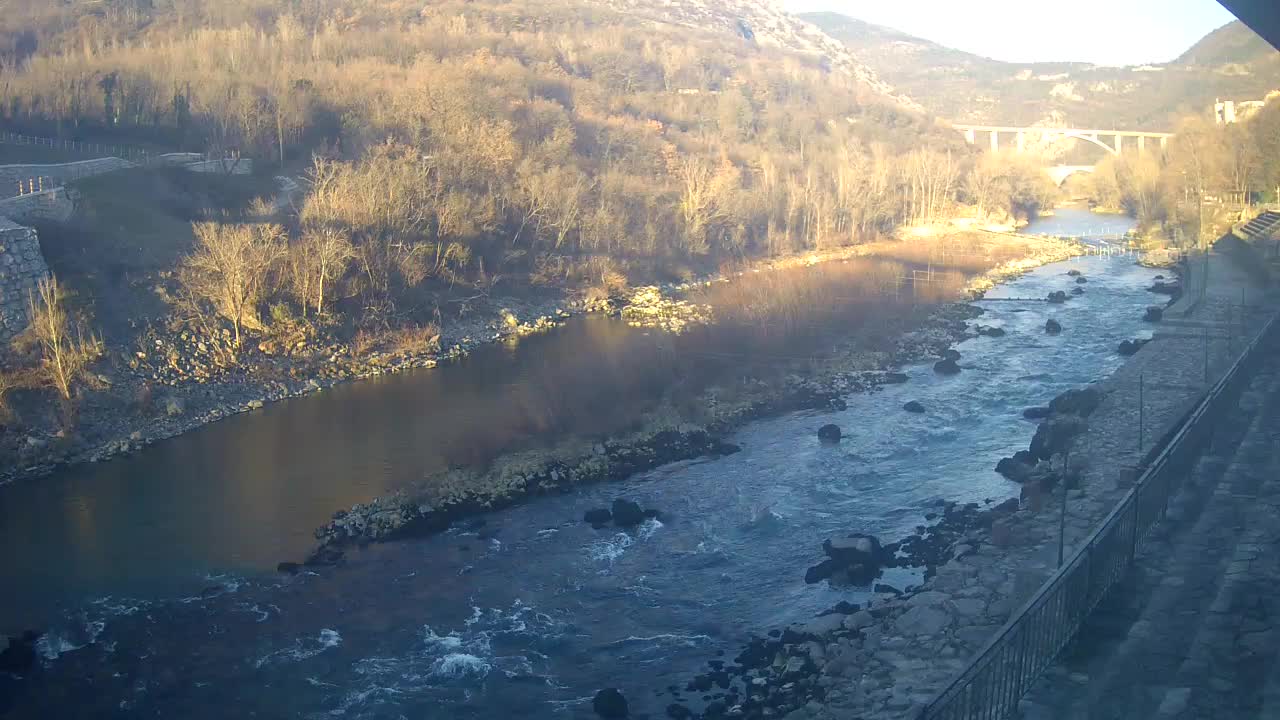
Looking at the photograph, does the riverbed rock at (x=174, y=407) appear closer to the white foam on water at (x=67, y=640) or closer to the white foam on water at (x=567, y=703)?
the white foam on water at (x=67, y=640)

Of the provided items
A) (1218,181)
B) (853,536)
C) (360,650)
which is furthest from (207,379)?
(1218,181)

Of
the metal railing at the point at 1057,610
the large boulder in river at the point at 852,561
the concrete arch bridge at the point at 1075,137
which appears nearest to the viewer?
the metal railing at the point at 1057,610

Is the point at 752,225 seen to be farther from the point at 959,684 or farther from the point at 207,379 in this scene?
the point at 959,684

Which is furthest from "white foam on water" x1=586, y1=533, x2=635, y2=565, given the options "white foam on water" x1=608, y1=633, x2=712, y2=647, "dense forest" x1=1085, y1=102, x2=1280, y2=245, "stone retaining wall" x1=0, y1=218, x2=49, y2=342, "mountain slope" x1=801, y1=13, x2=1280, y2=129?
"mountain slope" x1=801, y1=13, x2=1280, y2=129

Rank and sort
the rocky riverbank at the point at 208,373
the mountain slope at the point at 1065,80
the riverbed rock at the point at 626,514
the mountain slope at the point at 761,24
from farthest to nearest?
the mountain slope at the point at 761,24 → the mountain slope at the point at 1065,80 → the rocky riverbank at the point at 208,373 → the riverbed rock at the point at 626,514

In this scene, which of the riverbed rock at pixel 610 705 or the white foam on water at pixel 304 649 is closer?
the riverbed rock at pixel 610 705

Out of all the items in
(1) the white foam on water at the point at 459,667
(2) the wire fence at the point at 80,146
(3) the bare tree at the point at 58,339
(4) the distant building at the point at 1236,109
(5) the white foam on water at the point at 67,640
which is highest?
(4) the distant building at the point at 1236,109

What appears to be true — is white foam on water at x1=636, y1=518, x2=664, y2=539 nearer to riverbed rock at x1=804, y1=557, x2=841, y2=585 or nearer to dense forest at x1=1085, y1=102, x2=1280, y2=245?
riverbed rock at x1=804, y1=557, x2=841, y2=585

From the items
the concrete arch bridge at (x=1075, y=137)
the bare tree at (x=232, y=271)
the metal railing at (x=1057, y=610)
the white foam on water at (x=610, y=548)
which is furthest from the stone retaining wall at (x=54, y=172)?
the concrete arch bridge at (x=1075, y=137)
